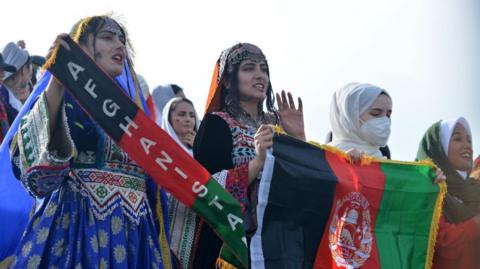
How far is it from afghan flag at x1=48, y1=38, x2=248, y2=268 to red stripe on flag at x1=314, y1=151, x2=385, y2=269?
0.58 metres

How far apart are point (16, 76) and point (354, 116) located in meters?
3.24

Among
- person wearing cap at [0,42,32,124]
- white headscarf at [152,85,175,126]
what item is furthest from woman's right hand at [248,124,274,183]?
white headscarf at [152,85,175,126]

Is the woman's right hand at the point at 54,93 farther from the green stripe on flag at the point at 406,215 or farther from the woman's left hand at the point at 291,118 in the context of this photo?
the green stripe on flag at the point at 406,215

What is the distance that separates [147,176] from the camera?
15.0 ft

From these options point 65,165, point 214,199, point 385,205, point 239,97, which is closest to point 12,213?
point 65,165

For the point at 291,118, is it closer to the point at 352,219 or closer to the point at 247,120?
the point at 247,120

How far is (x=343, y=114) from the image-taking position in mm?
5582

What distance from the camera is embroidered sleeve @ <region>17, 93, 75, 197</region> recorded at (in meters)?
4.18

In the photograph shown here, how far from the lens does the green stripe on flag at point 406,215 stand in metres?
5.11

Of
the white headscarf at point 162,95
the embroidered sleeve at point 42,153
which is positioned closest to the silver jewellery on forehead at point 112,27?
the embroidered sleeve at point 42,153

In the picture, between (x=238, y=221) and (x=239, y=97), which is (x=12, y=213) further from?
(x=239, y=97)

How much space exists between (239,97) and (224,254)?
107 centimetres

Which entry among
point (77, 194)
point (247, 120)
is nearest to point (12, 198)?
point (77, 194)

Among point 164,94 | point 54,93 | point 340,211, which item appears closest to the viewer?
point 54,93
